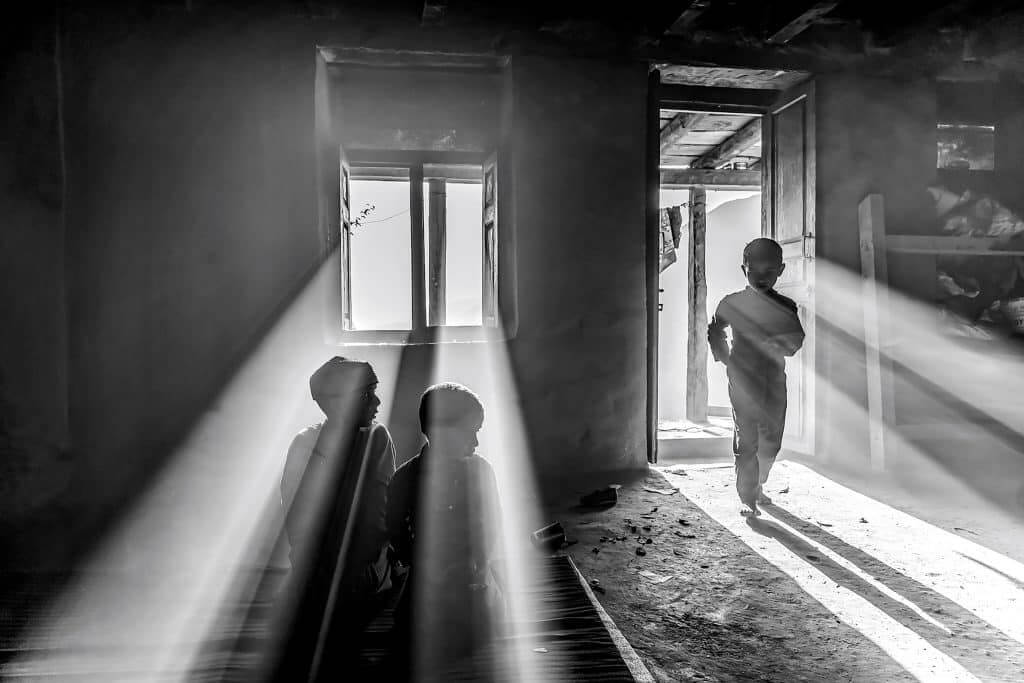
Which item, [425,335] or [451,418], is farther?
[425,335]

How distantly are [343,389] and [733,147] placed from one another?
6479 mm

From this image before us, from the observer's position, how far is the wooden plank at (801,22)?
377 centimetres

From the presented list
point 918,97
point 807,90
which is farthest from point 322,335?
point 918,97

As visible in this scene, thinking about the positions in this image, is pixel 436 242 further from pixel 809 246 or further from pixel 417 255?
pixel 809 246

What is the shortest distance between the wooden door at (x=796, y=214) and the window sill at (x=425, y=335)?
8.14ft

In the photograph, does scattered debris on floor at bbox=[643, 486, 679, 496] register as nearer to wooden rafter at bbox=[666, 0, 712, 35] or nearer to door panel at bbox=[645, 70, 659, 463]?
door panel at bbox=[645, 70, 659, 463]

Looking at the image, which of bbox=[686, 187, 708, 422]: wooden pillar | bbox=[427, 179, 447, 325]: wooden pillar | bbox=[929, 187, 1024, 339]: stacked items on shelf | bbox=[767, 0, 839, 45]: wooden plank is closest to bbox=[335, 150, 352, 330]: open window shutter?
bbox=[427, 179, 447, 325]: wooden pillar

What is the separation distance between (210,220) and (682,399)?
1829 centimetres

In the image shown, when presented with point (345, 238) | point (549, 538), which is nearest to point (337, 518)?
point (549, 538)

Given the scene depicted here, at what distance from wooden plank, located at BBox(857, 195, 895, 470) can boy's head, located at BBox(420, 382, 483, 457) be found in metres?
3.73

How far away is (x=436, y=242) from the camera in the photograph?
25.1ft

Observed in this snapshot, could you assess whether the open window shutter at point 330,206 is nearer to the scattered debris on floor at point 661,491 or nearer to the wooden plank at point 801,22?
the scattered debris on floor at point 661,491

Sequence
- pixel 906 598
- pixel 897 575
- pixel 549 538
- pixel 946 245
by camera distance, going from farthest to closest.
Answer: pixel 946 245 → pixel 549 538 → pixel 897 575 → pixel 906 598

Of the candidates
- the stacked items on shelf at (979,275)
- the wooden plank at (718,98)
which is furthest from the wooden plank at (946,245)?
the wooden plank at (718,98)
